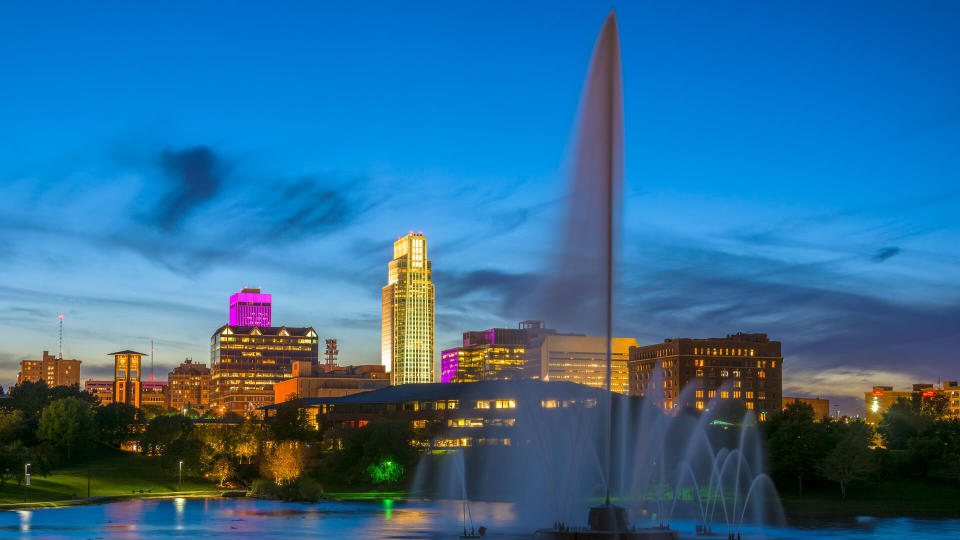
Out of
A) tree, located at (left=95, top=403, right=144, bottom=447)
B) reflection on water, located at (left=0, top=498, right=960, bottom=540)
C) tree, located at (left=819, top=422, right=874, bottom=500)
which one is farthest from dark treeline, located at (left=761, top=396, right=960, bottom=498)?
tree, located at (left=95, top=403, right=144, bottom=447)

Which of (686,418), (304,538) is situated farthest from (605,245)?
(686,418)

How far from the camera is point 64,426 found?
16150cm

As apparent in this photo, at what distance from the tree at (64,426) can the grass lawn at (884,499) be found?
11050 centimetres

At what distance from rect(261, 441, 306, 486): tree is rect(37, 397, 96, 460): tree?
4166cm

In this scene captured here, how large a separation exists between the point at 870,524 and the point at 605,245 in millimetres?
47136

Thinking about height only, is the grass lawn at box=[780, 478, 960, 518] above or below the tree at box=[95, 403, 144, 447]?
below

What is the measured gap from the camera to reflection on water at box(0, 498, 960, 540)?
7044cm

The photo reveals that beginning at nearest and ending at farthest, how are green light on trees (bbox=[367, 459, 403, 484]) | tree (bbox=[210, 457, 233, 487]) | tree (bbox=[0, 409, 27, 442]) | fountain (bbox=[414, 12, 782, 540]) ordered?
fountain (bbox=[414, 12, 782, 540])
green light on trees (bbox=[367, 459, 403, 484])
tree (bbox=[210, 457, 233, 487])
tree (bbox=[0, 409, 27, 442])

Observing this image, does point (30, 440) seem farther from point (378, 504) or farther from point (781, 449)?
point (781, 449)

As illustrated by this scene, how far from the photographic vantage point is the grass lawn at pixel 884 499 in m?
97.1

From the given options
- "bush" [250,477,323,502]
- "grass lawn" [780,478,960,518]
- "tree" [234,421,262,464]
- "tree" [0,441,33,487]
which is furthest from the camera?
"tree" [234,421,262,464]

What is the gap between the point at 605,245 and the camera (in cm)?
4891

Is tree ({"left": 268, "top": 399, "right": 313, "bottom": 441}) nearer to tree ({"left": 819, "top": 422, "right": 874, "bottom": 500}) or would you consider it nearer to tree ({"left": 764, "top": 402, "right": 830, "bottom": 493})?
tree ({"left": 764, "top": 402, "right": 830, "bottom": 493})

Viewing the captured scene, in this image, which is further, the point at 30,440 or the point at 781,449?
the point at 30,440
